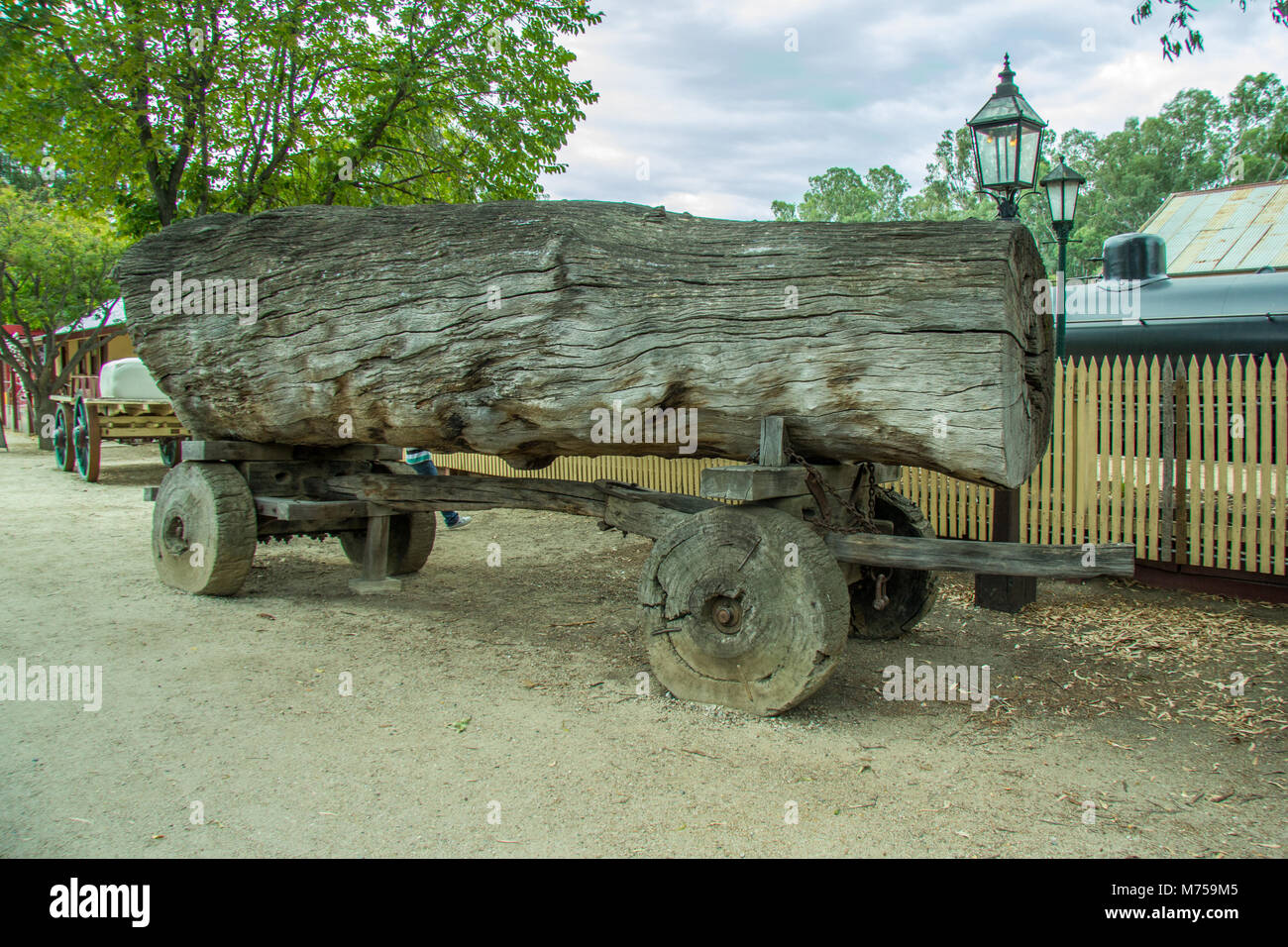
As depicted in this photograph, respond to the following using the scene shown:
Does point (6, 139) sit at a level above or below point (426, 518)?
above

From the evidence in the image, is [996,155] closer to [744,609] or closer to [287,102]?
[744,609]

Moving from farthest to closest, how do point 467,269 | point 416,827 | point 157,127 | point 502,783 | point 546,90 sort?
point 546,90 < point 157,127 < point 467,269 < point 502,783 < point 416,827

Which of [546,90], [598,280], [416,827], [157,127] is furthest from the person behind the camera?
[546,90]

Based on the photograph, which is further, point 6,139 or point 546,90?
point 546,90

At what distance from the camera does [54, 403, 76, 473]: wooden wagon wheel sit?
13762 mm

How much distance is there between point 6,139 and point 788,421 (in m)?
9.25

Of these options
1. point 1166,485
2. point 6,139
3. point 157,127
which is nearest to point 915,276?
point 1166,485

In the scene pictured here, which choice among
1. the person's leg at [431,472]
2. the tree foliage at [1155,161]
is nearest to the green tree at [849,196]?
the tree foliage at [1155,161]

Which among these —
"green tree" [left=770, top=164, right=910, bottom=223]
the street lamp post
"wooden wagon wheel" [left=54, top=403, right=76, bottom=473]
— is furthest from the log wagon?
"green tree" [left=770, top=164, right=910, bottom=223]

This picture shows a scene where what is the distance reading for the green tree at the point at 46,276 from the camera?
19.1 metres

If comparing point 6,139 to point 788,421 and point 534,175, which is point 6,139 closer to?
point 534,175

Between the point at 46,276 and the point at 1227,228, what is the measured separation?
2387cm

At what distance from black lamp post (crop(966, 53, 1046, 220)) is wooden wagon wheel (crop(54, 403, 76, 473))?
13039 millimetres

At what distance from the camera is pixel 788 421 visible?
375 cm
